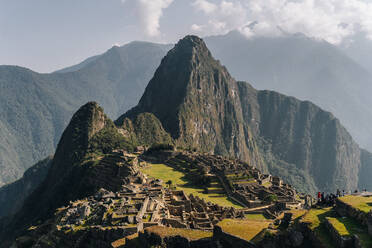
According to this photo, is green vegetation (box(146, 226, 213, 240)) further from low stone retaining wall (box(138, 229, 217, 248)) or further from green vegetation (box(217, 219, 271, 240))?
green vegetation (box(217, 219, 271, 240))

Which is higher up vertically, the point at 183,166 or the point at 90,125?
the point at 90,125

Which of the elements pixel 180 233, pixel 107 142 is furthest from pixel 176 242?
pixel 107 142

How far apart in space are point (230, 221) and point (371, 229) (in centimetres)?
1176

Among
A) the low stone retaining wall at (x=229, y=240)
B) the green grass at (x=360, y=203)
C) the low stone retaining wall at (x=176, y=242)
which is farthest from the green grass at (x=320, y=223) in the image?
the low stone retaining wall at (x=176, y=242)

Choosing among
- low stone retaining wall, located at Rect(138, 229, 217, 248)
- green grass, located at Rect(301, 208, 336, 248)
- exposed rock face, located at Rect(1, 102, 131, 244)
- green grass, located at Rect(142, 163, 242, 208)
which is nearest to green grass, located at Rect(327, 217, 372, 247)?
green grass, located at Rect(301, 208, 336, 248)

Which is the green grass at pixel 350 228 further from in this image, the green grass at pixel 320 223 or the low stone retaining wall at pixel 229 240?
the low stone retaining wall at pixel 229 240

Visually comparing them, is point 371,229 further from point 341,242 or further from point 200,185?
point 200,185

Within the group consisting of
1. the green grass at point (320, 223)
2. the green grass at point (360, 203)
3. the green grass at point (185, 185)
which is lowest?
the green grass at point (185, 185)

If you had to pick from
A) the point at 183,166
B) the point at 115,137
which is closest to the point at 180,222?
the point at 183,166

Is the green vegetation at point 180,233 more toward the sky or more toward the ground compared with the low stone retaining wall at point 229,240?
more toward the ground

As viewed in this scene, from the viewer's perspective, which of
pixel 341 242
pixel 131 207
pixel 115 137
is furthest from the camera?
pixel 115 137

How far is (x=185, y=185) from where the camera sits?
72812 mm

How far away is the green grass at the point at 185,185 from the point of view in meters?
63.2

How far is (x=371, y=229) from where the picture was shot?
17.5 metres
